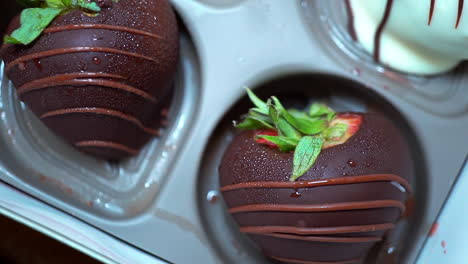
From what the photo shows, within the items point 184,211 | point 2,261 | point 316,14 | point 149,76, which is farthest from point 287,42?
point 2,261

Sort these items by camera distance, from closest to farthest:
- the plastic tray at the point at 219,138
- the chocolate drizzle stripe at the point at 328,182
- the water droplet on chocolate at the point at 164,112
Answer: the chocolate drizzle stripe at the point at 328,182 < the plastic tray at the point at 219,138 < the water droplet on chocolate at the point at 164,112

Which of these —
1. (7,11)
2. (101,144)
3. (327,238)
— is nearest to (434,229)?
(327,238)

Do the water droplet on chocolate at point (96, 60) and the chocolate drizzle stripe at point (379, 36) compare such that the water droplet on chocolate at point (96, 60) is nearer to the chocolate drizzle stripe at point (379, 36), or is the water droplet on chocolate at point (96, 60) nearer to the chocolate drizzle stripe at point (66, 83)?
the chocolate drizzle stripe at point (66, 83)

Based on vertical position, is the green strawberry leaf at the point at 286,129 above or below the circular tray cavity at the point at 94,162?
above

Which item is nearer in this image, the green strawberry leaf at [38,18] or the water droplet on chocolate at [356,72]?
the green strawberry leaf at [38,18]

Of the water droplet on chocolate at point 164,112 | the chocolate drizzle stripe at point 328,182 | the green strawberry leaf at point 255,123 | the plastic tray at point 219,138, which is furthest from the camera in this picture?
the water droplet on chocolate at point 164,112

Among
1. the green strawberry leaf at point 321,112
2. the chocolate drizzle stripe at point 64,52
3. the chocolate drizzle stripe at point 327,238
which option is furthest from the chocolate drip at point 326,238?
the chocolate drizzle stripe at point 64,52

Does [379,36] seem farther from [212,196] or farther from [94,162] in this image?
[94,162]
